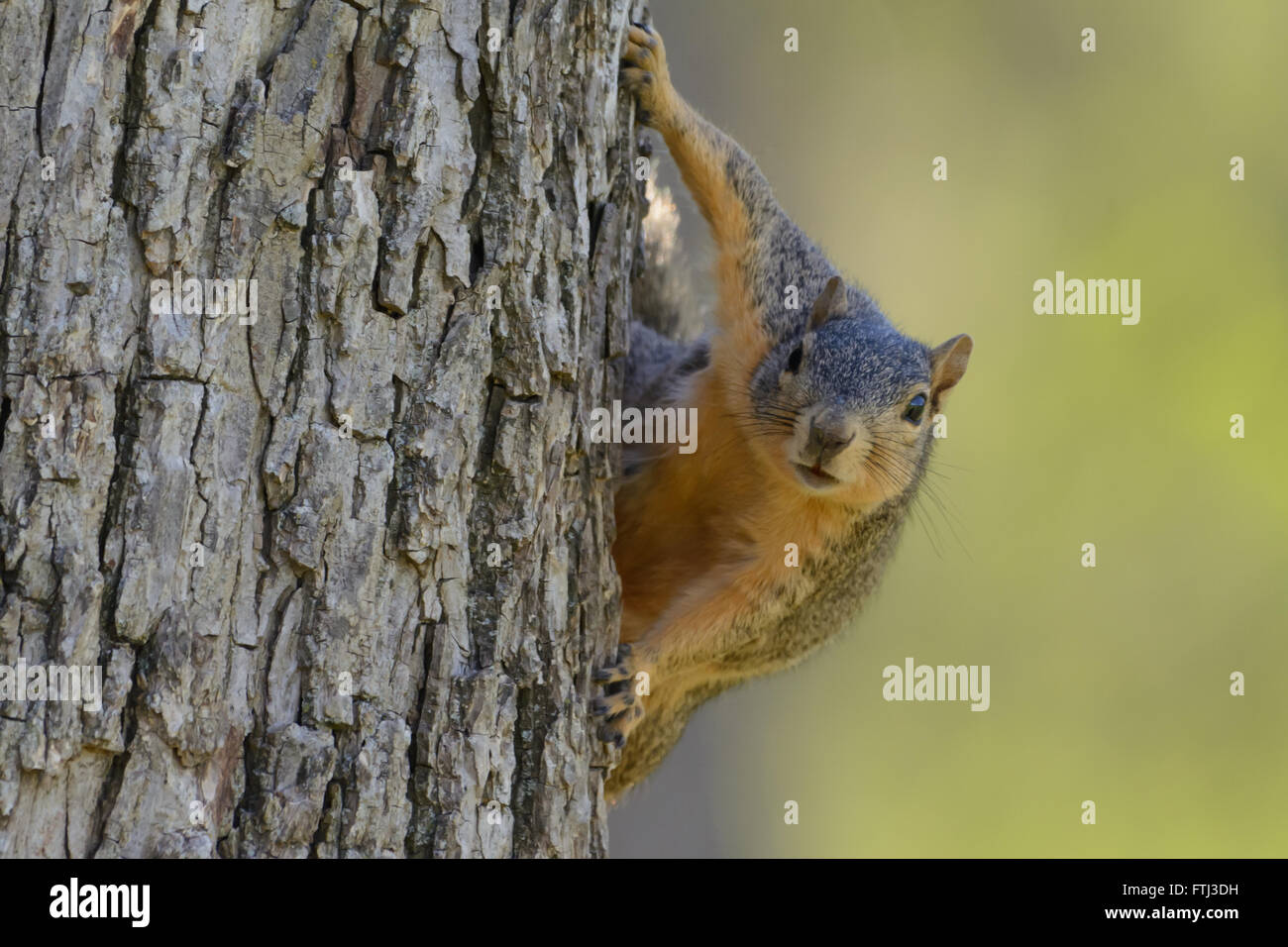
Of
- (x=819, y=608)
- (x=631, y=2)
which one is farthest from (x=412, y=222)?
(x=819, y=608)

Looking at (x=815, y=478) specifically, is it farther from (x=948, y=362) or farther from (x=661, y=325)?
(x=661, y=325)

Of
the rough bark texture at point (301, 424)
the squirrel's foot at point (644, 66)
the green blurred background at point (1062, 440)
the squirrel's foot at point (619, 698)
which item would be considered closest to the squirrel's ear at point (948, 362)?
the squirrel's foot at point (644, 66)

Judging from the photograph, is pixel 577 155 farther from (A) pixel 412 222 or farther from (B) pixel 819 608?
(B) pixel 819 608

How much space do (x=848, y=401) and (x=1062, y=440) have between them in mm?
5791

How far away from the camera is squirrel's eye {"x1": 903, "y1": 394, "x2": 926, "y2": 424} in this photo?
4.37m

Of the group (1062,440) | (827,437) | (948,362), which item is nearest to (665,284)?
(948,362)

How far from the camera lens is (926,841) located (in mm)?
9734

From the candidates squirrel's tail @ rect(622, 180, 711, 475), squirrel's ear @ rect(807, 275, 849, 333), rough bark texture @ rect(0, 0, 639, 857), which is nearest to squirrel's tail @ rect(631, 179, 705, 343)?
squirrel's tail @ rect(622, 180, 711, 475)

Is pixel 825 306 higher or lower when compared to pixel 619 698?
higher

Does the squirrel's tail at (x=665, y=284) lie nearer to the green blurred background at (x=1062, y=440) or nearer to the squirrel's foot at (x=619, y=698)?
the squirrel's foot at (x=619, y=698)

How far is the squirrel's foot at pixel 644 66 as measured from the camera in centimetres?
375

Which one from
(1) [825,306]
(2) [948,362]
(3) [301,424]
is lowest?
(3) [301,424]

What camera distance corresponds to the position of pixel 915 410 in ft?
14.5

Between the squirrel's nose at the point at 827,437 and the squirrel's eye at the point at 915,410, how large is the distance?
1.40 feet
